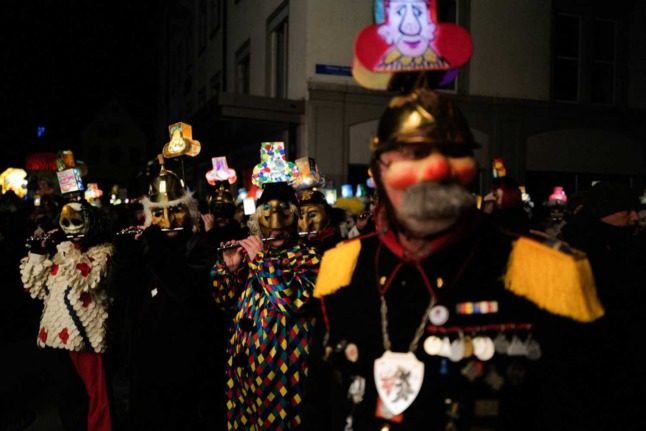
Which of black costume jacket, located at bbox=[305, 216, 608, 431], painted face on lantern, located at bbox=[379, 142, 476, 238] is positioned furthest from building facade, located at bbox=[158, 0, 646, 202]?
painted face on lantern, located at bbox=[379, 142, 476, 238]

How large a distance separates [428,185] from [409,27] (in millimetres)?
597

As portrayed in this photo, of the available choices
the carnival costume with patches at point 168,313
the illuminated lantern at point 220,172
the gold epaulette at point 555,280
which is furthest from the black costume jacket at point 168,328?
the illuminated lantern at point 220,172

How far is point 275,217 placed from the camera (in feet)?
12.6

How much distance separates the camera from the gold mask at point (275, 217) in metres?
3.84

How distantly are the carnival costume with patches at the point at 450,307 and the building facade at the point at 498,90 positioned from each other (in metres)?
11.3

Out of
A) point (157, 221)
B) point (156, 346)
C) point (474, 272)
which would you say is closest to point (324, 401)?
point (474, 272)

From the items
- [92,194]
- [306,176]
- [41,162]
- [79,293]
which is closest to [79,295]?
[79,293]

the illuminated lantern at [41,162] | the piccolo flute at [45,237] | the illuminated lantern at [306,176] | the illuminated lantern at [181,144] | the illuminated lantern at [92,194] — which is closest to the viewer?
the piccolo flute at [45,237]

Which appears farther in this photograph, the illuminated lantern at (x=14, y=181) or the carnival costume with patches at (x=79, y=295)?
the illuminated lantern at (x=14, y=181)

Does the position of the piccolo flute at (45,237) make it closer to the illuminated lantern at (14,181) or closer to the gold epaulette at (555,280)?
the gold epaulette at (555,280)

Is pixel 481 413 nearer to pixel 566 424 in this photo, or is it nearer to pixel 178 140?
pixel 566 424

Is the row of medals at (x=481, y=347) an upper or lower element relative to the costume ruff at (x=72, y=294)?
upper

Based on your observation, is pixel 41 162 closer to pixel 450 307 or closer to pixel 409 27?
pixel 409 27

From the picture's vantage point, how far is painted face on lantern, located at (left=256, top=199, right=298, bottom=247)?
3842 millimetres
